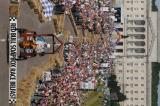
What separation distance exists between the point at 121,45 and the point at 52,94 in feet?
120

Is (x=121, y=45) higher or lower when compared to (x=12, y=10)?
lower

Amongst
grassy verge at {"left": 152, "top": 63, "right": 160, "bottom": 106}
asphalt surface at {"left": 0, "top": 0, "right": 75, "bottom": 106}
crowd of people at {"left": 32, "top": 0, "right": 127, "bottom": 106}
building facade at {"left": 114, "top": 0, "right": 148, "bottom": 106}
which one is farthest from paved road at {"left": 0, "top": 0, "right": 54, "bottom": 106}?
grassy verge at {"left": 152, "top": 63, "right": 160, "bottom": 106}

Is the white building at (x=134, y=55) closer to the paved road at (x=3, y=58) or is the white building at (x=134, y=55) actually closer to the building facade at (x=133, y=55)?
the building facade at (x=133, y=55)

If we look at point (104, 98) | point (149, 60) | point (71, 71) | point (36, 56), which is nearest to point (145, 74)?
point (149, 60)

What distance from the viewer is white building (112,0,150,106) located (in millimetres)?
66375

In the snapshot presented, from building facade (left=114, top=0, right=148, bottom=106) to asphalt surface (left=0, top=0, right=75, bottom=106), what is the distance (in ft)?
113

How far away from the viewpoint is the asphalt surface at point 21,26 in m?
25.7

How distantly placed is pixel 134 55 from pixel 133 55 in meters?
0.12

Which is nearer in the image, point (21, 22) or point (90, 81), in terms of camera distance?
point (21, 22)

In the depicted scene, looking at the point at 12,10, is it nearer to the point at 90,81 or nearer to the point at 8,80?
the point at 8,80

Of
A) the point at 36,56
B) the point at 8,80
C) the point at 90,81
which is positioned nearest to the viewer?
the point at 8,80

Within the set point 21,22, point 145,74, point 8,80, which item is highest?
point 21,22

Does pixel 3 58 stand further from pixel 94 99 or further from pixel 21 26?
pixel 94 99

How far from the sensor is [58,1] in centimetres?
3309
